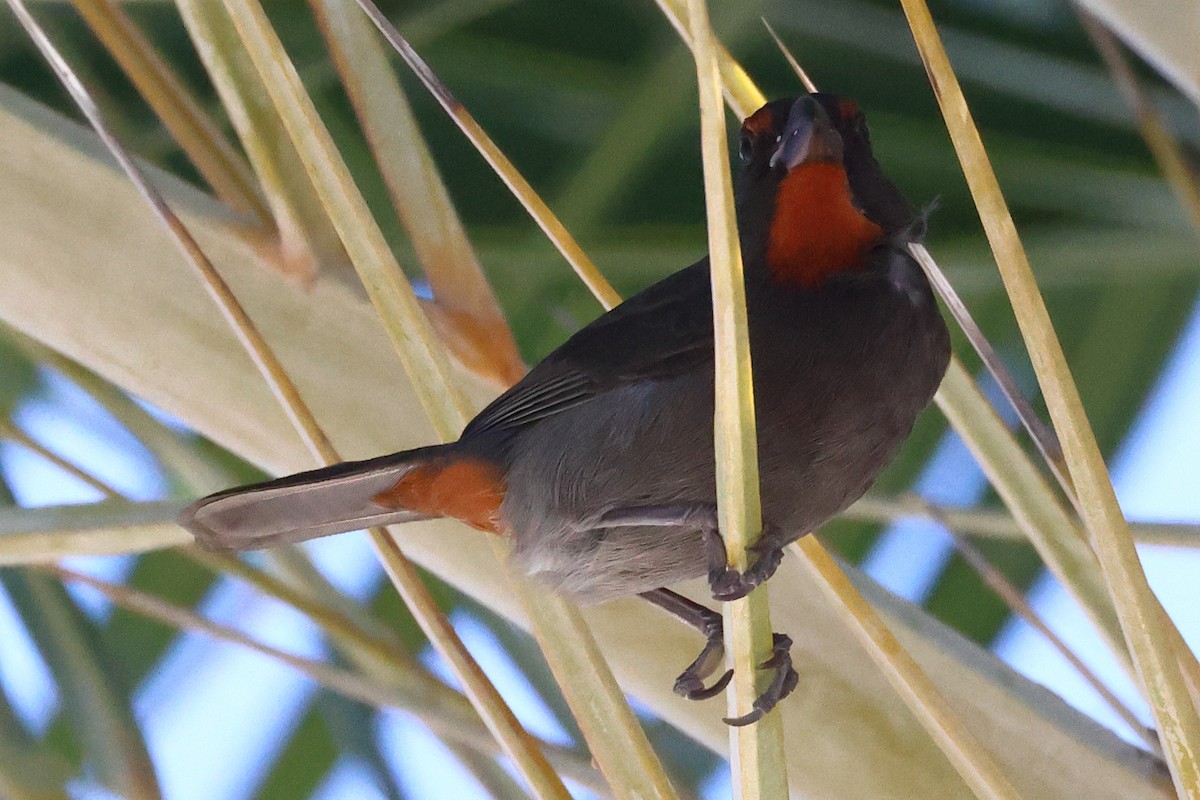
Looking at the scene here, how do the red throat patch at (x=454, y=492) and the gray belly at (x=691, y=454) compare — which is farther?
the red throat patch at (x=454, y=492)

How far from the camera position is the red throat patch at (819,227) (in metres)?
1.15

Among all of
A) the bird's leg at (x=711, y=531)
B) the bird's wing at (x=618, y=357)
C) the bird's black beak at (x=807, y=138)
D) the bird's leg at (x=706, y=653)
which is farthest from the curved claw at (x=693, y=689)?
the bird's black beak at (x=807, y=138)

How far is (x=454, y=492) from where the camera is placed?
1.21 m

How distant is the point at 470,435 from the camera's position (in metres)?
1.19

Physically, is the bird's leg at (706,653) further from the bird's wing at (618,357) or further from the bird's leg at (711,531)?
the bird's wing at (618,357)

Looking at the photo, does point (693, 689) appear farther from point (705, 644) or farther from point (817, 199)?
point (817, 199)

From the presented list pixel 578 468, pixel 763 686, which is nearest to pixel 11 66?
pixel 578 468

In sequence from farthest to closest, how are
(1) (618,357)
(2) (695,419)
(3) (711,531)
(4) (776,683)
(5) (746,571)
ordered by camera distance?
(1) (618,357), (2) (695,419), (3) (711,531), (4) (776,683), (5) (746,571)

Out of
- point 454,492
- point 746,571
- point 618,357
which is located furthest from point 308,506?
point 746,571

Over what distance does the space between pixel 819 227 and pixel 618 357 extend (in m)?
0.22

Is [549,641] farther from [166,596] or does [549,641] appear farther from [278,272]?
[166,596]

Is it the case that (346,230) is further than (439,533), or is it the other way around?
(439,533)

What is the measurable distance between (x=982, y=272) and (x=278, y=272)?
3.37 ft

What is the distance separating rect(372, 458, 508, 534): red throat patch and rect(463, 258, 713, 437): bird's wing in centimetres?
4
